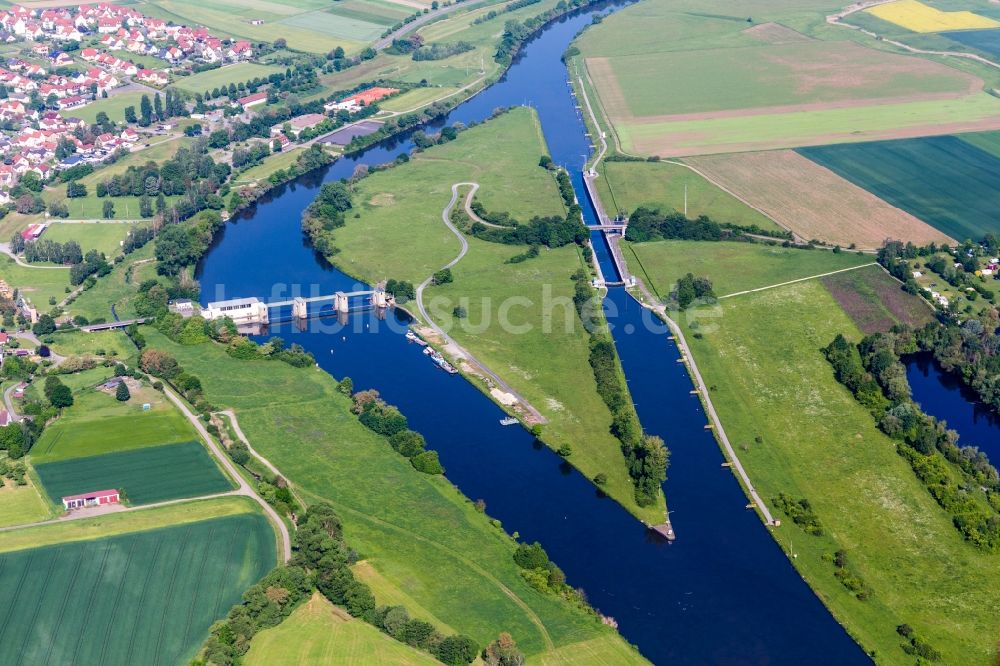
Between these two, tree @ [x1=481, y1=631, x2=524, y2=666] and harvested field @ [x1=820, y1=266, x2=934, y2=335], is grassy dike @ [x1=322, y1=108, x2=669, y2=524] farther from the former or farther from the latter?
harvested field @ [x1=820, y1=266, x2=934, y2=335]

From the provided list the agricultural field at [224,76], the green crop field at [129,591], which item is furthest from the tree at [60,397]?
the agricultural field at [224,76]

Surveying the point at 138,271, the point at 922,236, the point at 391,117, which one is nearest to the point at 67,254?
the point at 138,271

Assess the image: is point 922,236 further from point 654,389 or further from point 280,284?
point 280,284

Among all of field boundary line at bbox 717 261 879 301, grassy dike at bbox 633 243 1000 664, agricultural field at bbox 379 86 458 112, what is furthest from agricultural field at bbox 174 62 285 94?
grassy dike at bbox 633 243 1000 664

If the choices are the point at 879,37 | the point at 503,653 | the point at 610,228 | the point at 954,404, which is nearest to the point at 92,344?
the point at 503,653

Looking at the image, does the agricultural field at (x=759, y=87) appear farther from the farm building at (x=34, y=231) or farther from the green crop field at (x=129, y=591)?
the green crop field at (x=129, y=591)

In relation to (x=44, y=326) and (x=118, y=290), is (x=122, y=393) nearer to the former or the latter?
(x=44, y=326)
